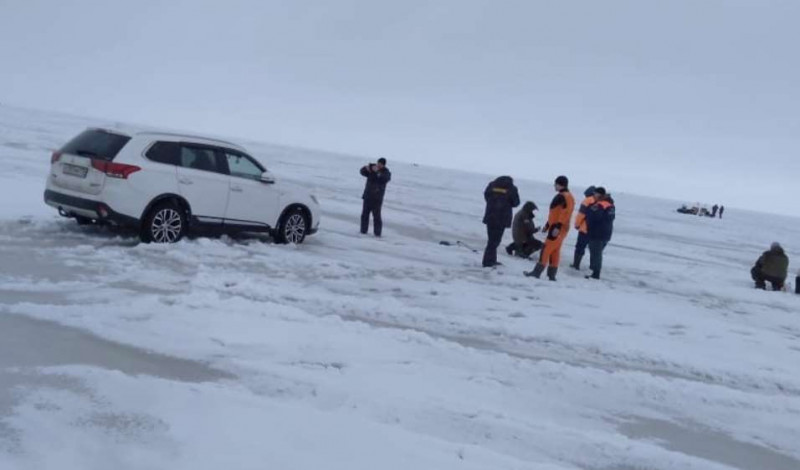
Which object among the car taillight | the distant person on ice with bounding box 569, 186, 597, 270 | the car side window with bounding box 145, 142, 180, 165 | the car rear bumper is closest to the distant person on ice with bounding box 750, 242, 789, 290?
the distant person on ice with bounding box 569, 186, 597, 270

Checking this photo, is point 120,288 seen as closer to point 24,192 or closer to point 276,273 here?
point 276,273

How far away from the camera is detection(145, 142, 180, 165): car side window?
1114cm

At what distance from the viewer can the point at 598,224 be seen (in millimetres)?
13875

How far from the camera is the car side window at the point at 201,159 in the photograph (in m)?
11.6

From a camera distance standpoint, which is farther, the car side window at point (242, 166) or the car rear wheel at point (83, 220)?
the car side window at point (242, 166)

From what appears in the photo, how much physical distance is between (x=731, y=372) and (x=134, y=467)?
5.89m

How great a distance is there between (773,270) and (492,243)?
21.2ft

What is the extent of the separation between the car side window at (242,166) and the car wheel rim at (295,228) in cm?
100

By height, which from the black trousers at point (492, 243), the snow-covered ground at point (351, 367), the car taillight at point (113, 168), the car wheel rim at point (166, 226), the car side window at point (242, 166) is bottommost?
the snow-covered ground at point (351, 367)

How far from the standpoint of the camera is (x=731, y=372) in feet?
25.3

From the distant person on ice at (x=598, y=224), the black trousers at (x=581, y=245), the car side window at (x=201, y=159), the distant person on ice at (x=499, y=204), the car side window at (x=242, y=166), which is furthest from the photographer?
the black trousers at (x=581, y=245)

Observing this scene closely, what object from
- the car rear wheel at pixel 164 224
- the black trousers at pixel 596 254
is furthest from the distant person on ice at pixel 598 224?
the car rear wheel at pixel 164 224

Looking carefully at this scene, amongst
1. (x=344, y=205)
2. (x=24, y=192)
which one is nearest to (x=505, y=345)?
(x=24, y=192)

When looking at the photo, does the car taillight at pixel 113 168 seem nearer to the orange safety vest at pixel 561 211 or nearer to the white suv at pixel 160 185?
the white suv at pixel 160 185
